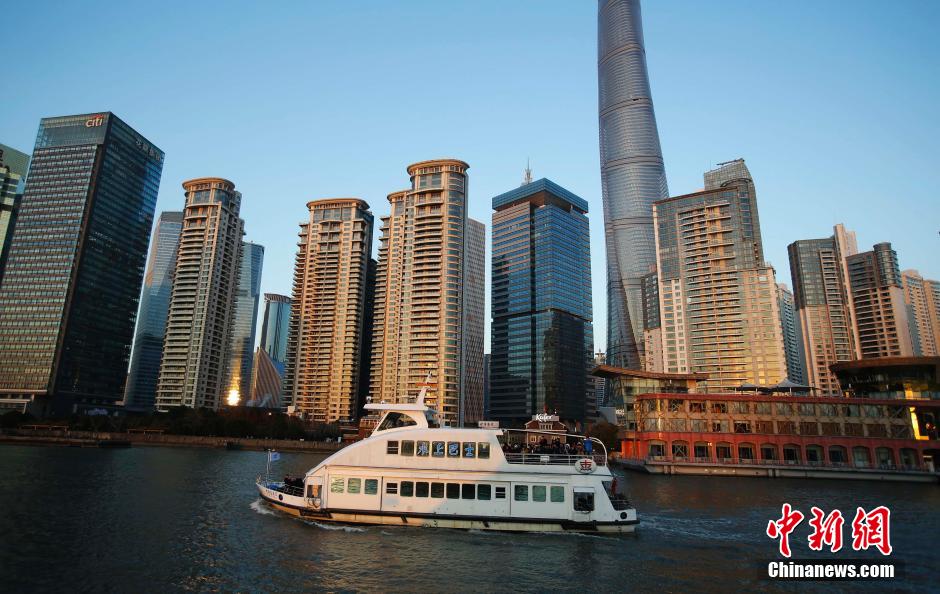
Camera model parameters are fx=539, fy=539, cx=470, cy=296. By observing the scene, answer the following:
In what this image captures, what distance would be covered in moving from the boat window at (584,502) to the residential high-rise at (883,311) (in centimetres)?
20569

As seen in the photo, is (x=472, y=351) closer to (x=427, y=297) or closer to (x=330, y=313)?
(x=427, y=297)

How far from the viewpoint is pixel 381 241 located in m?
174

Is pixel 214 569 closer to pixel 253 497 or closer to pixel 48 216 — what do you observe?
pixel 253 497

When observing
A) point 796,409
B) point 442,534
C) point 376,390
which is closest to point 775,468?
point 796,409

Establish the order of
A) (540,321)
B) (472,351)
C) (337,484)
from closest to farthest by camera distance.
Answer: (337,484) → (472,351) → (540,321)

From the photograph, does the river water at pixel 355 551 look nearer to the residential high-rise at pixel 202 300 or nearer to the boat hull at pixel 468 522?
the boat hull at pixel 468 522

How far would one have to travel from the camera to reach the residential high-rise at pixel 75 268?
491ft

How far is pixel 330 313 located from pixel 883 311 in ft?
634

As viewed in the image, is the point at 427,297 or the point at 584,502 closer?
the point at 584,502

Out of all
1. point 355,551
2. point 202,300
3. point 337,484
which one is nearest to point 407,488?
point 337,484

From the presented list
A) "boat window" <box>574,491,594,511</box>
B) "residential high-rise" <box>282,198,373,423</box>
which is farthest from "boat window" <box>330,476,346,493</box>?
"residential high-rise" <box>282,198,373,423</box>

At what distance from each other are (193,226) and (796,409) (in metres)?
164

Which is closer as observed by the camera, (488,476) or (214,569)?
(214,569)

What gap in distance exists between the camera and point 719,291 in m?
146
